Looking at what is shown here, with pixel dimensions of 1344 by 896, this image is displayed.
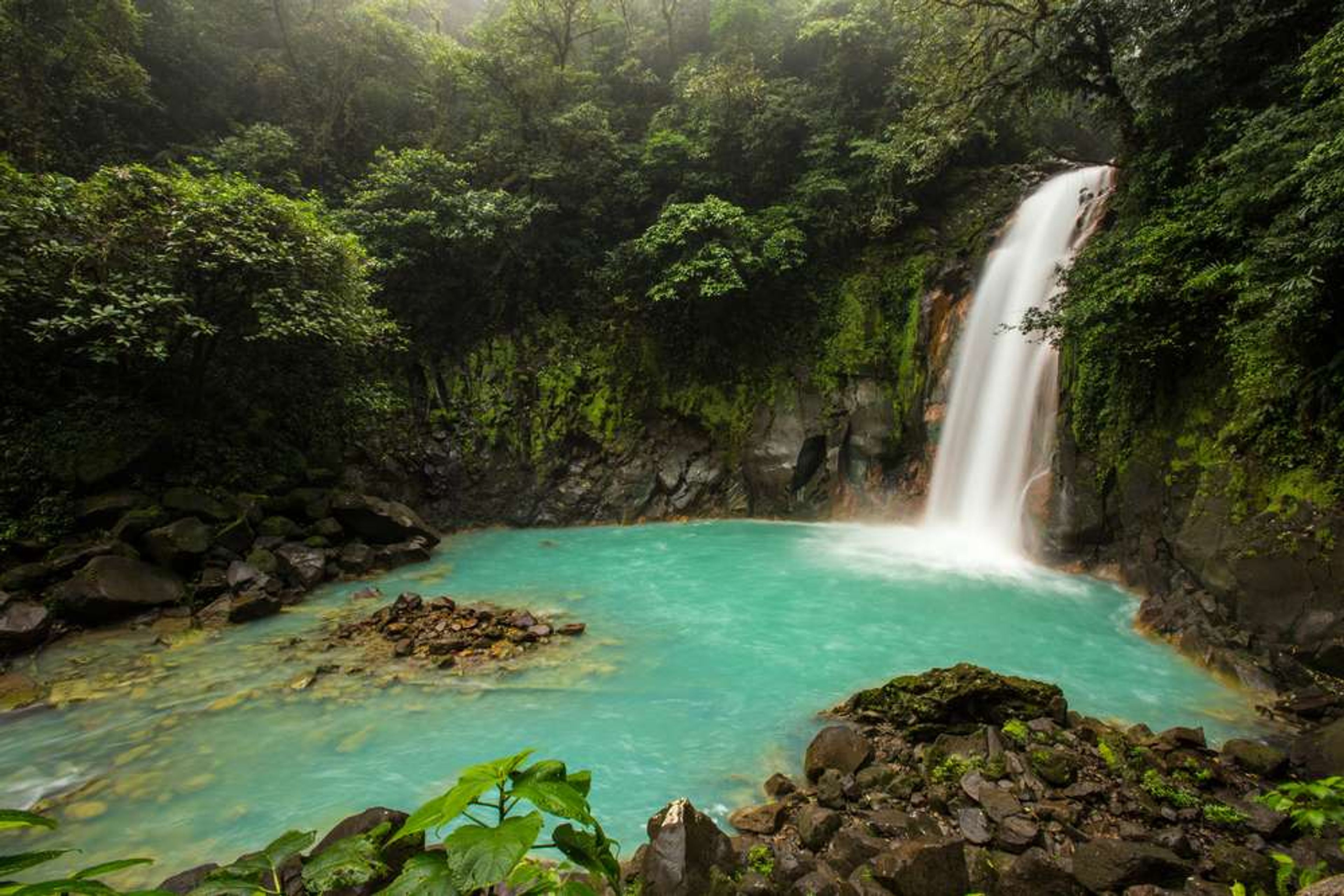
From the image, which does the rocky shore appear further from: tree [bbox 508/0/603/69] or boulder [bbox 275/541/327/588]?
tree [bbox 508/0/603/69]

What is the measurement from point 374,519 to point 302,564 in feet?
5.42

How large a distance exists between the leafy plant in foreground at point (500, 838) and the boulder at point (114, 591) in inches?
335

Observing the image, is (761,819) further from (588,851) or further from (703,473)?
(703,473)

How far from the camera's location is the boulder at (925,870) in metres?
3.02

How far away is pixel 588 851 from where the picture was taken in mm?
1576

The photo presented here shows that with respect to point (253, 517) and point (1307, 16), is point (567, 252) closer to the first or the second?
point (253, 517)

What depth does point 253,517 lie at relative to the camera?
31.5 feet

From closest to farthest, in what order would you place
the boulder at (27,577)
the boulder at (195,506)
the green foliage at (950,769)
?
the green foliage at (950,769) → the boulder at (27,577) → the boulder at (195,506)

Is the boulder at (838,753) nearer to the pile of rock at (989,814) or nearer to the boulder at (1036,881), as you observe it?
the pile of rock at (989,814)

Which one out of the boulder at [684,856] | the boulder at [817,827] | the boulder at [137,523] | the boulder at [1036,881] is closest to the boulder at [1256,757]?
the boulder at [1036,881]

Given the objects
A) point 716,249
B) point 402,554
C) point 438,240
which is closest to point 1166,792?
point 402,554

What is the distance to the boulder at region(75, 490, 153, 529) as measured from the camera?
8.28 metres

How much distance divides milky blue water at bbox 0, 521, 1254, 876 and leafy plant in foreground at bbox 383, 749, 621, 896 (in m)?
2.92

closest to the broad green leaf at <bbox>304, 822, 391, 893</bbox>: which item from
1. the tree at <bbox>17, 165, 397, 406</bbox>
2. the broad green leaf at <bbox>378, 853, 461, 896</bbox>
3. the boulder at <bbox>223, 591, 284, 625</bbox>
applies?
the broad green leaf at <bbox>378, 853, 461, 896</bbox>
